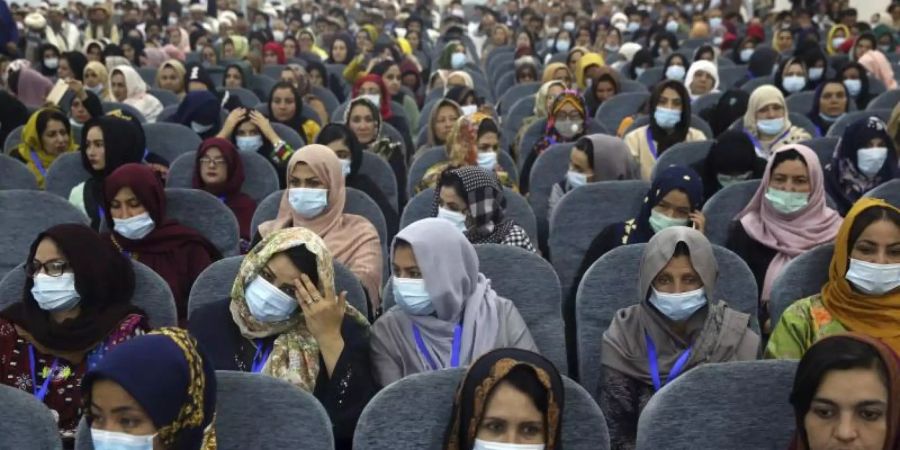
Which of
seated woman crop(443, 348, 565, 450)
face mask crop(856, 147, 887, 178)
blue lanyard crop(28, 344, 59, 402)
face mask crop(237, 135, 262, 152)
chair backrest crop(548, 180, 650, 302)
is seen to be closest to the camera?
seated woman crop(443, 348, 565, 450)

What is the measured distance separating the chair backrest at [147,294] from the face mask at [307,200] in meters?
1.08

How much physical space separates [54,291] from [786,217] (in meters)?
2.77

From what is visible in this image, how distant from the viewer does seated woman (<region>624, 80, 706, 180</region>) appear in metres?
5.89

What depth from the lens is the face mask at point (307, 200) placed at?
4.09m

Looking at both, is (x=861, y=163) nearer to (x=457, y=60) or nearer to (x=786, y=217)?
(x=786, y=217)

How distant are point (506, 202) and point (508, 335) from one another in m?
1.36

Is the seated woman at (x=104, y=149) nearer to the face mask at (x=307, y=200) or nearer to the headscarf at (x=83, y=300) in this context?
the face mask at (x=307, y=200)

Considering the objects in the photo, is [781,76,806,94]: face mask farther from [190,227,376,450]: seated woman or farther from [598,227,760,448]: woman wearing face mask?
[190,227,376,450]: seated woman

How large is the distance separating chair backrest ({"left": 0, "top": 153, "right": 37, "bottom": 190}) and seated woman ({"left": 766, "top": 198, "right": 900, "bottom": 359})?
12.7 ft

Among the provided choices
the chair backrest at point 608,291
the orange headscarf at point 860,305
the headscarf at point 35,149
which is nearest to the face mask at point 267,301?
the chair backrest at point 608,291

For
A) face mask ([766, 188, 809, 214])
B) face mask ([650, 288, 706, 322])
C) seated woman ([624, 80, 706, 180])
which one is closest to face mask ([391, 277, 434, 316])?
face mask ([650, 288, 706, 322])

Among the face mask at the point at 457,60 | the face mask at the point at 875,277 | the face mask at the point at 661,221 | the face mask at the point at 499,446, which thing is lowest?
the face mask at the point at 457,60

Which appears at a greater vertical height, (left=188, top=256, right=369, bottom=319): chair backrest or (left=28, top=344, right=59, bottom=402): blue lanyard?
(left=188, top=256, right=369, bottom=319): chair backrest

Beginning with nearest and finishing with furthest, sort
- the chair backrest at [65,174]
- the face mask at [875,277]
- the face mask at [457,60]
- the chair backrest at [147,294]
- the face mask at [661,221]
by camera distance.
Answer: the face mask at [875,277]
the chair backrest at [147,294]
the face mask at [661,221]
the chair backrest at [65,174]
the face mask at [457,60]
